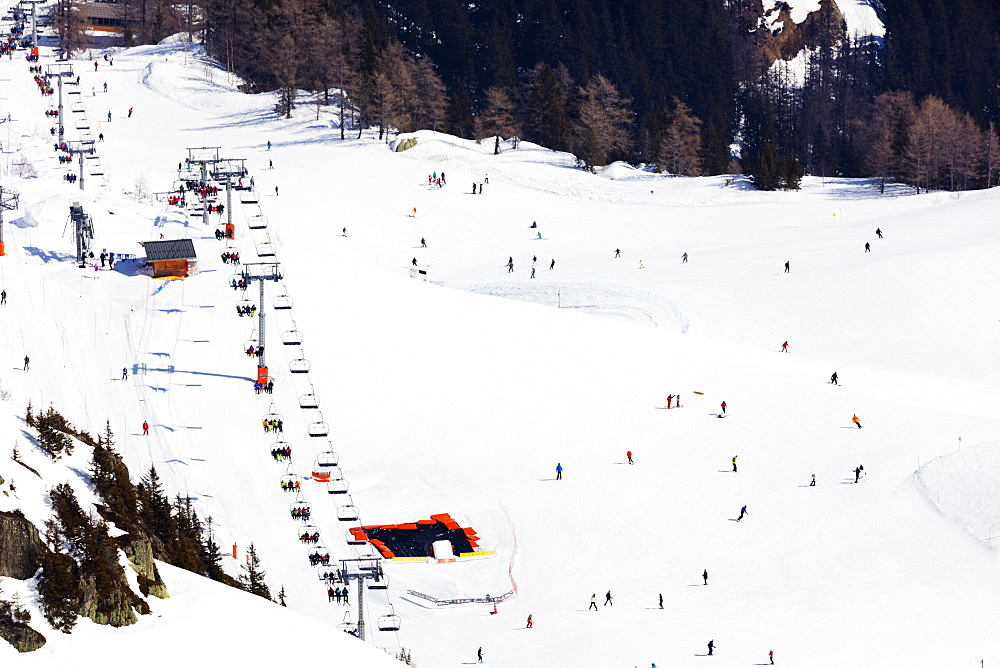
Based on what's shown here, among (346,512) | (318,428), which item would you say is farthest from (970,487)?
(318,428)

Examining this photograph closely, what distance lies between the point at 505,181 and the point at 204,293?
35.8 meters

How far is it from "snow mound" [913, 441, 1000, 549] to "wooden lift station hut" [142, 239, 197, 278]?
29835 mm

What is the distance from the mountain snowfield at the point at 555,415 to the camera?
39.5m

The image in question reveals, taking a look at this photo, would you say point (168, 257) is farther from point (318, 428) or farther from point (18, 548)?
point (18, 548)

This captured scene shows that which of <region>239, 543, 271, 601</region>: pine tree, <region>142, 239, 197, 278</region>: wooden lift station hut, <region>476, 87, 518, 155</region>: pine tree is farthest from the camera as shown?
<region>476, 87, 518, 155</region>: pine tree

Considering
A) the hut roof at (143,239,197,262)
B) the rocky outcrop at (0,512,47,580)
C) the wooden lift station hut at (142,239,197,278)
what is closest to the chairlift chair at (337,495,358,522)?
the wooden lift station hut at (142,239,197,278)

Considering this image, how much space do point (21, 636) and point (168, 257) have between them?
126 ft

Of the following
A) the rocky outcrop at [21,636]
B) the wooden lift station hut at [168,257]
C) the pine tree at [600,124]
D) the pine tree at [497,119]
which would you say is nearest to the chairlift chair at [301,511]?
the rocky outcrop at [21,636]

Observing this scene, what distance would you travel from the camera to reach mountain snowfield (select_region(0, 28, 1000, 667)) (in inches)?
1556

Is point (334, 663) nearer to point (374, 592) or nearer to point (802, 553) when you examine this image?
point (374, 592)

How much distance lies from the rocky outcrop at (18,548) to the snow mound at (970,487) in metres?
30.5

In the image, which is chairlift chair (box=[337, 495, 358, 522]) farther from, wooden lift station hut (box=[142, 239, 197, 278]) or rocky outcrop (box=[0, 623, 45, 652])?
rocky outcrop (box=[0, 623, 45, 652])

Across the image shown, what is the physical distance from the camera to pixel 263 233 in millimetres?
70625

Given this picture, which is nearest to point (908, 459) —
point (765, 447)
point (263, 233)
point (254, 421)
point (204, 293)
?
point (765, 447)
